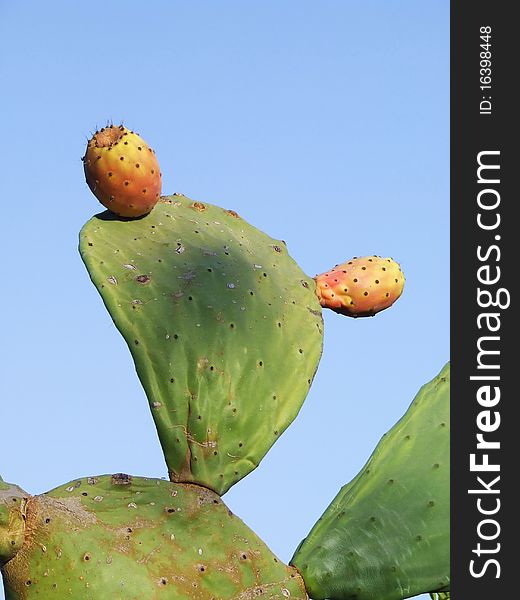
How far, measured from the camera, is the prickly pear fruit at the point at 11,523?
2109 millimetres

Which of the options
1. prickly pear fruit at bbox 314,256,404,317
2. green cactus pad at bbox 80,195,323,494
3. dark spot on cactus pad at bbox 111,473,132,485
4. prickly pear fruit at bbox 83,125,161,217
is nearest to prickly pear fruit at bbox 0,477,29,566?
dark spot on cactus pad at bbox 111,473,132,485

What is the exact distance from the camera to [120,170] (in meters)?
2.62

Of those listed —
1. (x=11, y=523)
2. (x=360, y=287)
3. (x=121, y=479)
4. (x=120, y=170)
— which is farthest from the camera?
(x=360, y=287)

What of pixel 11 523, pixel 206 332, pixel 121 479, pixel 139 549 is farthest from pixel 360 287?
pixel 11 523

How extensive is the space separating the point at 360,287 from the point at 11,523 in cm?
109

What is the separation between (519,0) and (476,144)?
1.24ft

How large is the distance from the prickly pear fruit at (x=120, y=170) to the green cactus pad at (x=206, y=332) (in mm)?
62

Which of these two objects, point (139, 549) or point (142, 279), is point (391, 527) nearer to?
point (139, 549)

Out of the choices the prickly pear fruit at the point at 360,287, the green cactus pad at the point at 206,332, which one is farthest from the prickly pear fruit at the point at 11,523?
the prickly pear fruit at the point at 360,287

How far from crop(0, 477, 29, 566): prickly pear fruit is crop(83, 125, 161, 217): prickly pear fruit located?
2.46 ft

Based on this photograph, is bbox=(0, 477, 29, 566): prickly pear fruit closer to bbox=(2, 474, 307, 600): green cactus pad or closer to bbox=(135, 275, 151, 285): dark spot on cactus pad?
bbox=(2, 474, 307, 600): green cactus pad

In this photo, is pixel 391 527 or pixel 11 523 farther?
pixel 391 527

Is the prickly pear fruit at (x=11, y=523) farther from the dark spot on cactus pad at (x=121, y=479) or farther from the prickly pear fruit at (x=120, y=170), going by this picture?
the prickly pear fruit at (x=120, y=170)

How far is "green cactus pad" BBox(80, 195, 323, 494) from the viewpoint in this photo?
240cm
